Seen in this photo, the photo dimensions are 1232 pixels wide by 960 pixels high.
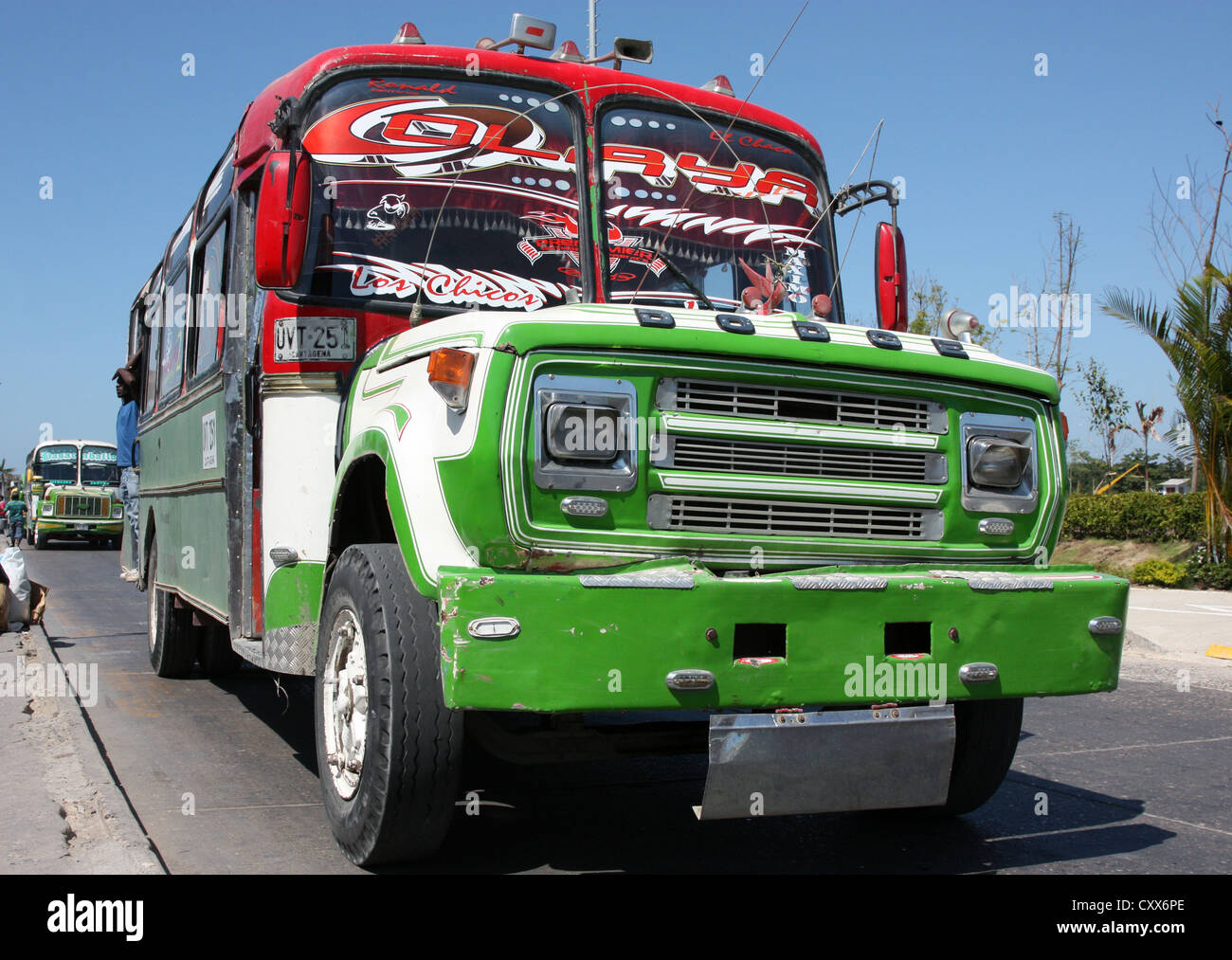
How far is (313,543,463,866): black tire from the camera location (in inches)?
140


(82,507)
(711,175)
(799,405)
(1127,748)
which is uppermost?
(711,175)

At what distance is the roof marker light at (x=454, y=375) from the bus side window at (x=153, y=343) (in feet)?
19.3

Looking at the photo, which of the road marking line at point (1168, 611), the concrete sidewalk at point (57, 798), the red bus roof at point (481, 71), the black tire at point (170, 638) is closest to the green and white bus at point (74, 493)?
the black tire at point (170, 638)

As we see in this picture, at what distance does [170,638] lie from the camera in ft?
27.8

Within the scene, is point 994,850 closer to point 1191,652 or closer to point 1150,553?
point 1191,652

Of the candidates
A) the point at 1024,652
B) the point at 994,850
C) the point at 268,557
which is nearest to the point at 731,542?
the point at 1024,652

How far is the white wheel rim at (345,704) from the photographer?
3926 mm

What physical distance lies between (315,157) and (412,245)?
0.51 m

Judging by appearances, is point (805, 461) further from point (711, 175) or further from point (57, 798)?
point (57, 798)

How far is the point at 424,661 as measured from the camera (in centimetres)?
360

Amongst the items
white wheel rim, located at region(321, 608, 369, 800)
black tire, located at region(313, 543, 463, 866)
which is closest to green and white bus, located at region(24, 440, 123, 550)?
white wheel rim, located at region(321, 608, 369, 800)

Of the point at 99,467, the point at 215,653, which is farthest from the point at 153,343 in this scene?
the point at 99,467

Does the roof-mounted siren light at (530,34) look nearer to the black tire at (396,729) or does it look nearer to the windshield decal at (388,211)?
the windshield decal at (388,211)

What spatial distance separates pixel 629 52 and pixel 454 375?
243 centimetres
